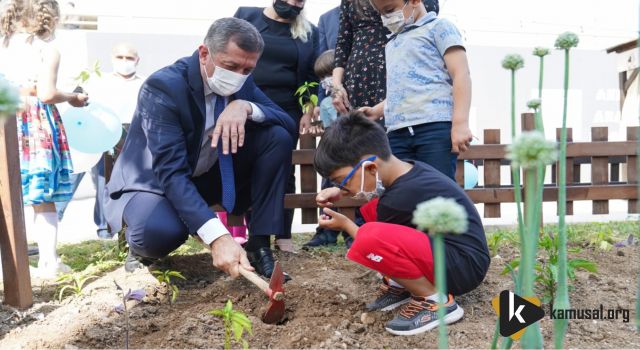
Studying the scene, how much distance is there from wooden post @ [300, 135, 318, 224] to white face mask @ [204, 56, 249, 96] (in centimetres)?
176

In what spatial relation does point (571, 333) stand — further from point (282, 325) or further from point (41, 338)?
point (41, 338)

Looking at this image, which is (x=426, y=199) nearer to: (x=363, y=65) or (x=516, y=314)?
(x=516, y=314)

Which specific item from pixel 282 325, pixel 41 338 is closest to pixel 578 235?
pixel 282 325

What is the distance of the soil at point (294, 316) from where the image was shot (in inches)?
76.5

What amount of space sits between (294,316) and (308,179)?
224 cm

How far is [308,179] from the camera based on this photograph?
14.4 ft

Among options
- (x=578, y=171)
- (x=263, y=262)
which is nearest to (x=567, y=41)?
(x=263, y=262)

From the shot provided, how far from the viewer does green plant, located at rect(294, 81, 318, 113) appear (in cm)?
352

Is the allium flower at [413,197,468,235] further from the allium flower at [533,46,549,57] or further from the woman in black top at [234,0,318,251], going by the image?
the woman in black top at [234,0,318,251]

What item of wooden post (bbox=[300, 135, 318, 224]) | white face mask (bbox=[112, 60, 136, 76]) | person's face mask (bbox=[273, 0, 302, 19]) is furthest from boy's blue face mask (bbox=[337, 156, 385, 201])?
white face mask (bbox=[112, 60, 136, 76])

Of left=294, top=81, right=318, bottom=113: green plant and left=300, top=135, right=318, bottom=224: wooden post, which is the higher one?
left=294, top=81, right=318, bottom=113: green plant

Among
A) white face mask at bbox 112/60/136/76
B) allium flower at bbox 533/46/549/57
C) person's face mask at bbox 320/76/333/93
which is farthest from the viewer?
white face mask at bbox 112/60/136/76

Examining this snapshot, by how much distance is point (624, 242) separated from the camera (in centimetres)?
336

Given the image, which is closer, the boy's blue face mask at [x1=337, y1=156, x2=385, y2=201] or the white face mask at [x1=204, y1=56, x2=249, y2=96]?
the boy's blue face mask at [x1=337, y1=156, x2=385, y2=201]
